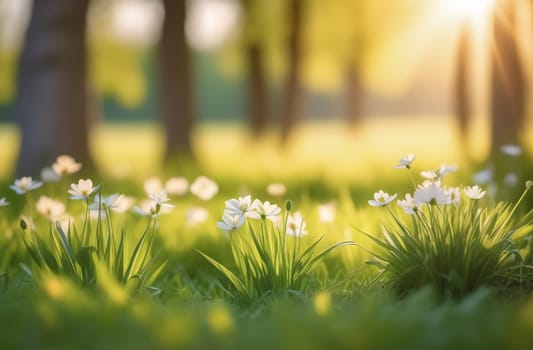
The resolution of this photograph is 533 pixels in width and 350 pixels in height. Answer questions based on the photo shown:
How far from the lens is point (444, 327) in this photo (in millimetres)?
1702

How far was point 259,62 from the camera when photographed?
13.4 m

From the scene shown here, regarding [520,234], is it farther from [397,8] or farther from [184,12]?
[397,8]

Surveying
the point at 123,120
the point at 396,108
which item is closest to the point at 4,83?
the point at 123,120

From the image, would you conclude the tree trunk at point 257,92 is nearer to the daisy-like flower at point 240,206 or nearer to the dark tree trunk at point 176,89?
the dark tree trunk at point 176,89

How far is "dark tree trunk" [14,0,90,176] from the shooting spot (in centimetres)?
594

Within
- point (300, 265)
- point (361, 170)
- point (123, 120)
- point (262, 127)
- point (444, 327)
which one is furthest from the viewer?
point (123, 120)

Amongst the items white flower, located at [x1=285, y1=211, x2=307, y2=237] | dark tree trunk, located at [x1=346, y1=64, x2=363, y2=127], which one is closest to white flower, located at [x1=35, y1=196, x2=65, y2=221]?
white flower, located at [x1=285, y1=211, x2=307, y2=237]

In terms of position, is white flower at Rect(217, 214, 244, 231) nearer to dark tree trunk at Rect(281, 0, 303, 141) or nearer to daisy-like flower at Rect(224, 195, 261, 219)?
daisy-like flower at Rect(224, 195, 261, 219)

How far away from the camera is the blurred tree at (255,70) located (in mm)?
12070

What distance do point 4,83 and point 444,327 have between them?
16.1 m

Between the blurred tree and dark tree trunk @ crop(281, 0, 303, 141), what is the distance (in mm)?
968

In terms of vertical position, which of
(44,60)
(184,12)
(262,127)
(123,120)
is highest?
(184,12)

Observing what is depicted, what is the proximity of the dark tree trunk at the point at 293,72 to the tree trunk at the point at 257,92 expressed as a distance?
1385 mm

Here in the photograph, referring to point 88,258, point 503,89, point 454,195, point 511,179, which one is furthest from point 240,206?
point 503,89
